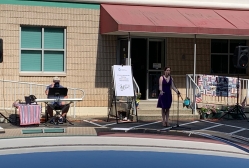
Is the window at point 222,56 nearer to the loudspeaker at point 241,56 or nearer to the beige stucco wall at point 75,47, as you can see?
the loudspeaker at point 241,56

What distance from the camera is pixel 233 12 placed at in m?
17.3

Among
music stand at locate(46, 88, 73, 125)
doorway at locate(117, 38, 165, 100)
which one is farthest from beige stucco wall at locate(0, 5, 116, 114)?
music stand at locate(46, 88, 73, 125)

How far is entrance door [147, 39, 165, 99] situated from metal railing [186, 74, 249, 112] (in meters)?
1.25

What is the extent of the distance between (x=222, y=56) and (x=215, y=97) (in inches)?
85.7

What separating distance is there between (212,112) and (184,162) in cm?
1394

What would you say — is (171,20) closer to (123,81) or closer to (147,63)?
(147,63)

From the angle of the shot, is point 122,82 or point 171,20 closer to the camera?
point 122,82

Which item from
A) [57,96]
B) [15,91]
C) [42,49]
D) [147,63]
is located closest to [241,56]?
[147,63]

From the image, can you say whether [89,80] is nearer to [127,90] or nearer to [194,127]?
[127,90]

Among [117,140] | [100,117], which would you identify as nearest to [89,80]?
[100,117]

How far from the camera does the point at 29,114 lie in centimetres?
1323

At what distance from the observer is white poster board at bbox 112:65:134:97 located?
14.4m

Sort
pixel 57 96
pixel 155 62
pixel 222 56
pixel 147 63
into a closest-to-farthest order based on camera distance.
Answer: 1. pixel 57 96
2. pixel 147 63
3. pixel 155 62
4. pixel 222 56

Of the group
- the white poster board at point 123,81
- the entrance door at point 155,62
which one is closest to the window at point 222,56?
the entrance door at point 155,62
